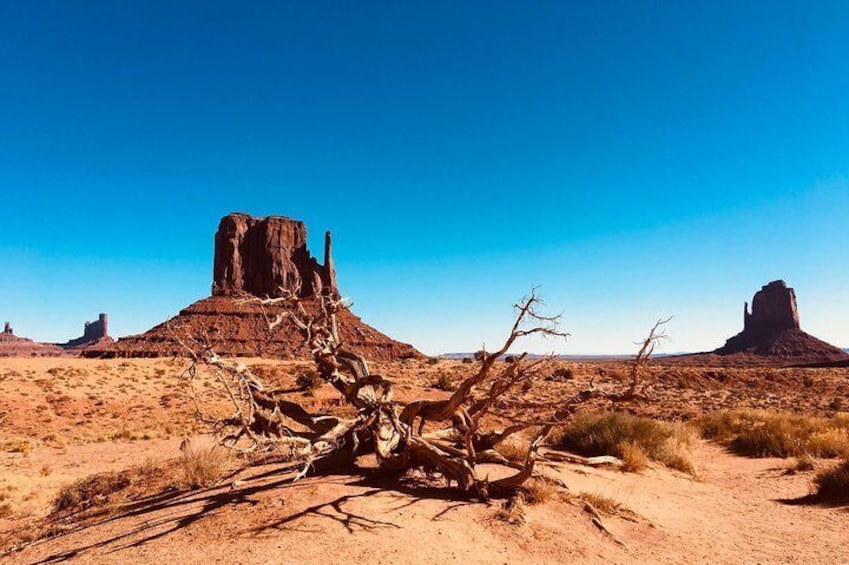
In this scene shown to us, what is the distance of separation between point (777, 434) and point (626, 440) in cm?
529

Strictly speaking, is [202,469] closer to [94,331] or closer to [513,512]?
[513,512]

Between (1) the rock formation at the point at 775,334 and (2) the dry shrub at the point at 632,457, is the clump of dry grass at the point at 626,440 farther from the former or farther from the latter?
(1) the rock formation at the point at 775,334

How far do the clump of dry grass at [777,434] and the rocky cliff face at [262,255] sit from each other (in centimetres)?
8780

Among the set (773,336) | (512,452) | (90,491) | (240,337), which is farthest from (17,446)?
(773,336)

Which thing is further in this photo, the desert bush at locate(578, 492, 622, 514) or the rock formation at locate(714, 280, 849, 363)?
the rock formation at locate(714, 280, 849, 363)

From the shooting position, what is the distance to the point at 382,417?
808 centimetres

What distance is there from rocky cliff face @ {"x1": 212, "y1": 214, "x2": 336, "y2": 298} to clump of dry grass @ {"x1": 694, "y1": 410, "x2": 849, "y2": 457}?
288 feet

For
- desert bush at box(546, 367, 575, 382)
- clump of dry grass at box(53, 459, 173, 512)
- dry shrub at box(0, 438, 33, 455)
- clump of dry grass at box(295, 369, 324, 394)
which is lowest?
dry shrub at box(0, 438, 33, 455)

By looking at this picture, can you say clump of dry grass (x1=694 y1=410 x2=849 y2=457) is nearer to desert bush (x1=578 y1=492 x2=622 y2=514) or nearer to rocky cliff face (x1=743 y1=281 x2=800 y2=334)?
desert bush (x1=578 y1=492 x2=622 y2=514)

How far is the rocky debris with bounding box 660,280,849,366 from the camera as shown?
10462 centimetres

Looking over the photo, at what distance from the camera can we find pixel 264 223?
106 m

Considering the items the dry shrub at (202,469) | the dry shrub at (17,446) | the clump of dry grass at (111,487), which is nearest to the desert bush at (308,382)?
the dry shrub at (17,446)

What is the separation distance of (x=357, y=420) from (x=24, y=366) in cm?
3915

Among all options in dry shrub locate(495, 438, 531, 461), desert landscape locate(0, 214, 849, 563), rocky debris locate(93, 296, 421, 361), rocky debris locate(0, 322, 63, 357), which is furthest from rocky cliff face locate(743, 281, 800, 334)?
rocky debris locate(0, 322, 63, 357)
